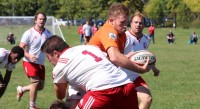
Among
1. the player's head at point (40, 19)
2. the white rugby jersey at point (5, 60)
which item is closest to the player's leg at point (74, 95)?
the white rugby jersey at point (5, 60)

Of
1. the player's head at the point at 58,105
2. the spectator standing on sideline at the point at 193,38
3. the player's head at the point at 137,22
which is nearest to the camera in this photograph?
the player's head at the point at 58,105

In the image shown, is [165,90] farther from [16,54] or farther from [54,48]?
[54,48]

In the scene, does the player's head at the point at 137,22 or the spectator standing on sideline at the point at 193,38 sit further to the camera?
the spectator standing on sideline at the point at 193,38

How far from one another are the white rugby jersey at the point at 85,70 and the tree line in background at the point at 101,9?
65.2 m

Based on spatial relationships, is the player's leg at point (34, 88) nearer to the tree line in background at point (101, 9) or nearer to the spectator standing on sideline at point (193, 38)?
the spectator standing on sideline at point (193, 38)

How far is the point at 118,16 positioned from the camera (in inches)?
260

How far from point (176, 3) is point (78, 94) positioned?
8031 cm

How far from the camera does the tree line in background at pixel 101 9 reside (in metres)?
→ 73.0

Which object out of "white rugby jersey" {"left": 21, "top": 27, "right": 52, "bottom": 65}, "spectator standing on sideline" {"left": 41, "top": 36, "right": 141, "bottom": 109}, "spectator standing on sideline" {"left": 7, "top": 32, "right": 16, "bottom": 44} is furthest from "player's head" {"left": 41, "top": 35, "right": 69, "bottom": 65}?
"spectator standing on sideline" {"left": 7, "top": 32, "right": 16, "bottom": 44}

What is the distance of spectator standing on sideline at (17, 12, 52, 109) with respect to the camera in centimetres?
1098

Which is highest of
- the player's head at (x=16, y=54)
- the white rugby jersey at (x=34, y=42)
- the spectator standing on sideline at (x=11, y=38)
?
the player's head at (x=16, y=54)

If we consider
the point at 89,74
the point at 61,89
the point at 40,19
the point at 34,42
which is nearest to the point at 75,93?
the point at 61,89

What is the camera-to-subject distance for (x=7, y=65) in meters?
9.18

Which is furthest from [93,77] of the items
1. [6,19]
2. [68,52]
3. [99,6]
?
[99,6]
